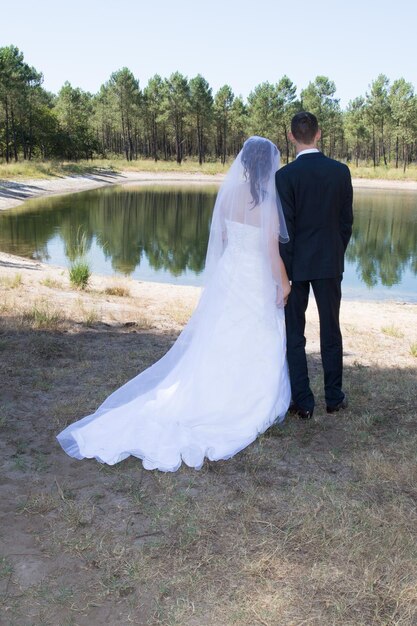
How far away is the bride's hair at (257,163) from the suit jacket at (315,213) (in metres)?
0.11

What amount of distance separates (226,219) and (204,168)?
61669 mm

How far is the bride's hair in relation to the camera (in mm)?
4070

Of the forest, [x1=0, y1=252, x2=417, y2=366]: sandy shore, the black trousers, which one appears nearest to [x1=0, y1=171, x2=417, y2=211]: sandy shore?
the forest

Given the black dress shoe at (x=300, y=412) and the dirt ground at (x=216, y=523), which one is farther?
the black dress shoe at (x=300, y=412)

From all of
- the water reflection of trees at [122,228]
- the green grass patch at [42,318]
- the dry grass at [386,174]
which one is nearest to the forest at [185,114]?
the dry grass at [386,174]

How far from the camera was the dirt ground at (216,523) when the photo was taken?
7.67 feet

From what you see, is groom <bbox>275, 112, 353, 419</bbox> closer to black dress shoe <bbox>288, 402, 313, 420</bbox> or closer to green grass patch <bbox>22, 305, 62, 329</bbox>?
black dress shoe <bbox>288, 402, 313, 420</bbox>

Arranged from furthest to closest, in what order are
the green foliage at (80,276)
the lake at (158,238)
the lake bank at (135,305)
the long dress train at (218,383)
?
1. the lake at (158,238)
2. the green foliage at (80,276)
3. the lake bank at (135,305)
4. the long dress train at (218,383)

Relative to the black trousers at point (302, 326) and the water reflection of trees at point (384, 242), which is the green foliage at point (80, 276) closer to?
the black trousers at point (302, 326)

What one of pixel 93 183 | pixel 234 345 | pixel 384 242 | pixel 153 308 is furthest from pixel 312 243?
pixel 93 183

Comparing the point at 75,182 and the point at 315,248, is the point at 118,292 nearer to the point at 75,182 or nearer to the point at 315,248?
the point at 315,248

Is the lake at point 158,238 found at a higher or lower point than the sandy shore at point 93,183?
lower

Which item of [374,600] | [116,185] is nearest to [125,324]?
[374,600]

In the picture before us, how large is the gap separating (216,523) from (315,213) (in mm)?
2222
